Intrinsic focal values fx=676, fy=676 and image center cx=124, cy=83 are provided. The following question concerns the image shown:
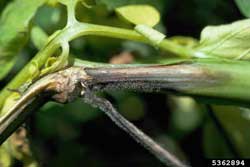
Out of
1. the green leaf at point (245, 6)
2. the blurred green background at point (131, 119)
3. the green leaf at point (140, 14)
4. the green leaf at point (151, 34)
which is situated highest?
the green leaf at point (151, 34)

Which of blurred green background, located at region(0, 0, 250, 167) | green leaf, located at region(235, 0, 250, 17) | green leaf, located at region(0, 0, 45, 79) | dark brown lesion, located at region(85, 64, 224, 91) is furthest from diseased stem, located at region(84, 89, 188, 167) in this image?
blurred green background, located at region(0, 0, 250, 167)

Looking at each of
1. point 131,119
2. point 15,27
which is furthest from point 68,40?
point 131,119

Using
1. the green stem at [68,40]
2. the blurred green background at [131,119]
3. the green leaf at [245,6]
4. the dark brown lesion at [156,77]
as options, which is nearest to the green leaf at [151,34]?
the green stem at [68,40]

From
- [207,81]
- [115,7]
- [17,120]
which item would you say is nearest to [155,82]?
[207,81]

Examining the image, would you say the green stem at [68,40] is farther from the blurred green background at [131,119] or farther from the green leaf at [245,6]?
the blurred green background at [131,119]

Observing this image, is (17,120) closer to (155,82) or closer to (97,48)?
(155,82)
